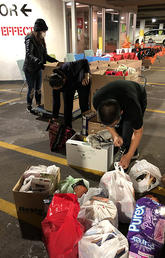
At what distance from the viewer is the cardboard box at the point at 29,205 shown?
1.68m

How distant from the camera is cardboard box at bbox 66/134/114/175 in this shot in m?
2.39

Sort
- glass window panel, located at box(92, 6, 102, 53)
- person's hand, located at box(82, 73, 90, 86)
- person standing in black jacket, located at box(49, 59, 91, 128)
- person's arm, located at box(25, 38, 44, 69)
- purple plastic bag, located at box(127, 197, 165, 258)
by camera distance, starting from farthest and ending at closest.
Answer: glass window panel, located at box(92, 6, 102, 53) → person's arm, located at box(25, 38, 44, 69) → person's hand, located at box(82, 73, 90, 86) → person standing in black jacket, located at box(49, 59, 91, 128) → purple plastic bag, located at box(127, 197, 165, 258)

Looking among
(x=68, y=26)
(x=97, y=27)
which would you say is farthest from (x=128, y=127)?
(x=97, y=27)

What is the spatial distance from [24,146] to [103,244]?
2156 millimetres

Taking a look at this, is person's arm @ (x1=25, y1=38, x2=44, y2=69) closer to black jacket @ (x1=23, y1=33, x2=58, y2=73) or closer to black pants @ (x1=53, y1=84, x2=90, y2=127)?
black jacket @ (x1=23, y1=33, x2=58, y2=73)

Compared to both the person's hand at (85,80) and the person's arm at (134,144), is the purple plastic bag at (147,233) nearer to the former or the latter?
the person's arm at (134,144)

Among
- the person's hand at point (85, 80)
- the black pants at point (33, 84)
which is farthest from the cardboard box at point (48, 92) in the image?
the person's hand at point (85, 80)

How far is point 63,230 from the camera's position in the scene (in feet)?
4.35

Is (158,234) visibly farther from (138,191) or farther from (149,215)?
(138,191)

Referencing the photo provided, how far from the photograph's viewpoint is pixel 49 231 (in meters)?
1.37

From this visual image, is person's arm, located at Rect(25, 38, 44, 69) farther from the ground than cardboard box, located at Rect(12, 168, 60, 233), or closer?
farther from the ground

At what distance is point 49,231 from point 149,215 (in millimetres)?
685

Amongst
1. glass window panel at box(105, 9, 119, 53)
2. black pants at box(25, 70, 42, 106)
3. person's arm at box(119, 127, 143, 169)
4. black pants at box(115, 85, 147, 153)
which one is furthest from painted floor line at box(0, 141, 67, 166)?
glass window panel at box(105, 9, 119, 53)

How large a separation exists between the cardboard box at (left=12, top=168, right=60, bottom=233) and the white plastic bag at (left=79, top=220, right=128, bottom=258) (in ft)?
1.63
